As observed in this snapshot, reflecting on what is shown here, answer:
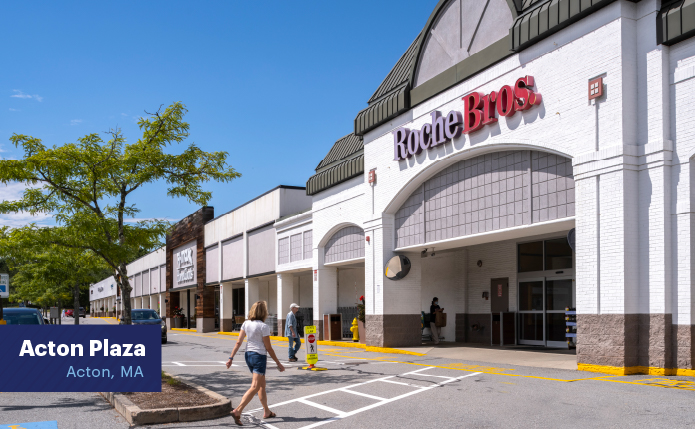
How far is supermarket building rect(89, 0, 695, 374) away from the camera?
40.8ft

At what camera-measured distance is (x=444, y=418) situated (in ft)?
28.4

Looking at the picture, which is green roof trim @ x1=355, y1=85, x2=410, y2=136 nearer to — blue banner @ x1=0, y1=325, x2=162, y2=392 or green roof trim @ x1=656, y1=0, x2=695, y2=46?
green roof trim @ x1=656, y1=0, x2=695, y2=46

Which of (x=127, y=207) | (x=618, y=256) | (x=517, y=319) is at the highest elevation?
(x=127, y=207)

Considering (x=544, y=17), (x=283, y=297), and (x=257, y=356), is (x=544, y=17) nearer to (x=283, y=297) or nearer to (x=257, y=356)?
(x=257, y=356)

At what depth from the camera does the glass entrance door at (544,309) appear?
1955 centimetres

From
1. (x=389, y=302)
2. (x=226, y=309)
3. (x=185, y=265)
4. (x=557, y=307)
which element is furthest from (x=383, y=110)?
(x=185, y=265)

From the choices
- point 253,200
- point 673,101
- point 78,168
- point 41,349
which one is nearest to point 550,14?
point 673,101

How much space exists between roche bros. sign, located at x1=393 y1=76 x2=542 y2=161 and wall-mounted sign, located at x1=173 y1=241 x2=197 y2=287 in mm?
27923

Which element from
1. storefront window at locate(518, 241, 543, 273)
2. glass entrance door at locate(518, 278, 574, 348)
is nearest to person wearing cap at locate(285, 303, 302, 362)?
glass entrance door at locate(518, 278, 574, 348)

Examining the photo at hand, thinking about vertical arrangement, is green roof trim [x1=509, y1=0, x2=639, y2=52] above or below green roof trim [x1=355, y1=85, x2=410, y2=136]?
above

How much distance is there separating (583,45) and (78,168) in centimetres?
1109

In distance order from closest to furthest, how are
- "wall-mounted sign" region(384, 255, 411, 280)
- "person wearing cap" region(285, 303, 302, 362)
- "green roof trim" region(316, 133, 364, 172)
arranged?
"person wearing cap" region(285, 303, 302, 362) < "wall-mounted sign" region(384, 255, 411, 280) < "green roof trim" region(316, 133, 364, 172)

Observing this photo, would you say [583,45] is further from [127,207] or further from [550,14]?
[127,207]

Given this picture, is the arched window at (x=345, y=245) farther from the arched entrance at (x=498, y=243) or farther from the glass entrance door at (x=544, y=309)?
the glass entrance door at (x=544, y=309)
